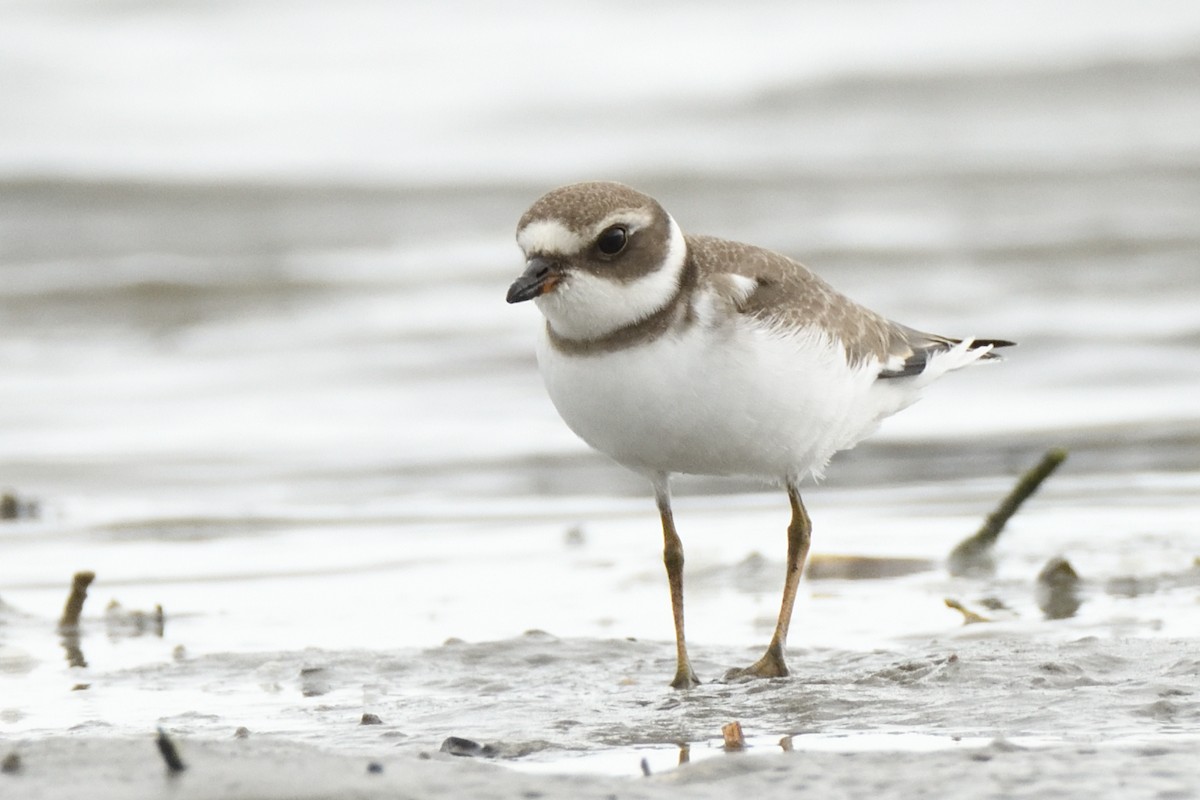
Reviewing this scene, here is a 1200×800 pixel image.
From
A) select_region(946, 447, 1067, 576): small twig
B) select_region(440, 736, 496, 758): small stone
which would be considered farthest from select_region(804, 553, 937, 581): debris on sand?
select_region(440, 736, 496, 758): small stone

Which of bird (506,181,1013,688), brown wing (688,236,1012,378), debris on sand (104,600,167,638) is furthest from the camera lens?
debris on sand (104,600,167,638)

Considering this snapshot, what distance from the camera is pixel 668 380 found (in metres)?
4.23

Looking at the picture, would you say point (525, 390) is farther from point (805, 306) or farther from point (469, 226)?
point (469, 226)

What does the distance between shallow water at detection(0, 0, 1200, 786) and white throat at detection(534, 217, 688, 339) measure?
0.89m

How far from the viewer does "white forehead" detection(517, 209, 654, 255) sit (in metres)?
4.21

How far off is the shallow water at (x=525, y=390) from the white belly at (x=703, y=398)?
577 mm

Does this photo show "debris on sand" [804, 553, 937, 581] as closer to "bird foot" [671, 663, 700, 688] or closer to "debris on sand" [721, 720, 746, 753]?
"bird foot" [671, 663, 700, 688]

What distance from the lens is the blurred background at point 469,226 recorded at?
820 centimetres

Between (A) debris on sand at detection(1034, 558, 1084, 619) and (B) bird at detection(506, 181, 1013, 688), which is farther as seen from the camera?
(A) debris on sand at detection(1034, 558, 1084, 619)

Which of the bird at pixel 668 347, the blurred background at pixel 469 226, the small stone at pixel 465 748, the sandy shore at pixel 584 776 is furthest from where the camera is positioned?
the blurred background at pixel 469 226

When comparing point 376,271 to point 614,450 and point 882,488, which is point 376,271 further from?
point 614,450

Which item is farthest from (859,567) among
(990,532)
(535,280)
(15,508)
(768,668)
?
(15,508)

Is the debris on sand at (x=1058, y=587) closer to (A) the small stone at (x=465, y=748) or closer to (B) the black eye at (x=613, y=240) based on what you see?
(B) the black eye at (x=613, y=240)

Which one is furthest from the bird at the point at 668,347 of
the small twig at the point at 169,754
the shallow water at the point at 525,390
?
the small twig at the point at 169,754
